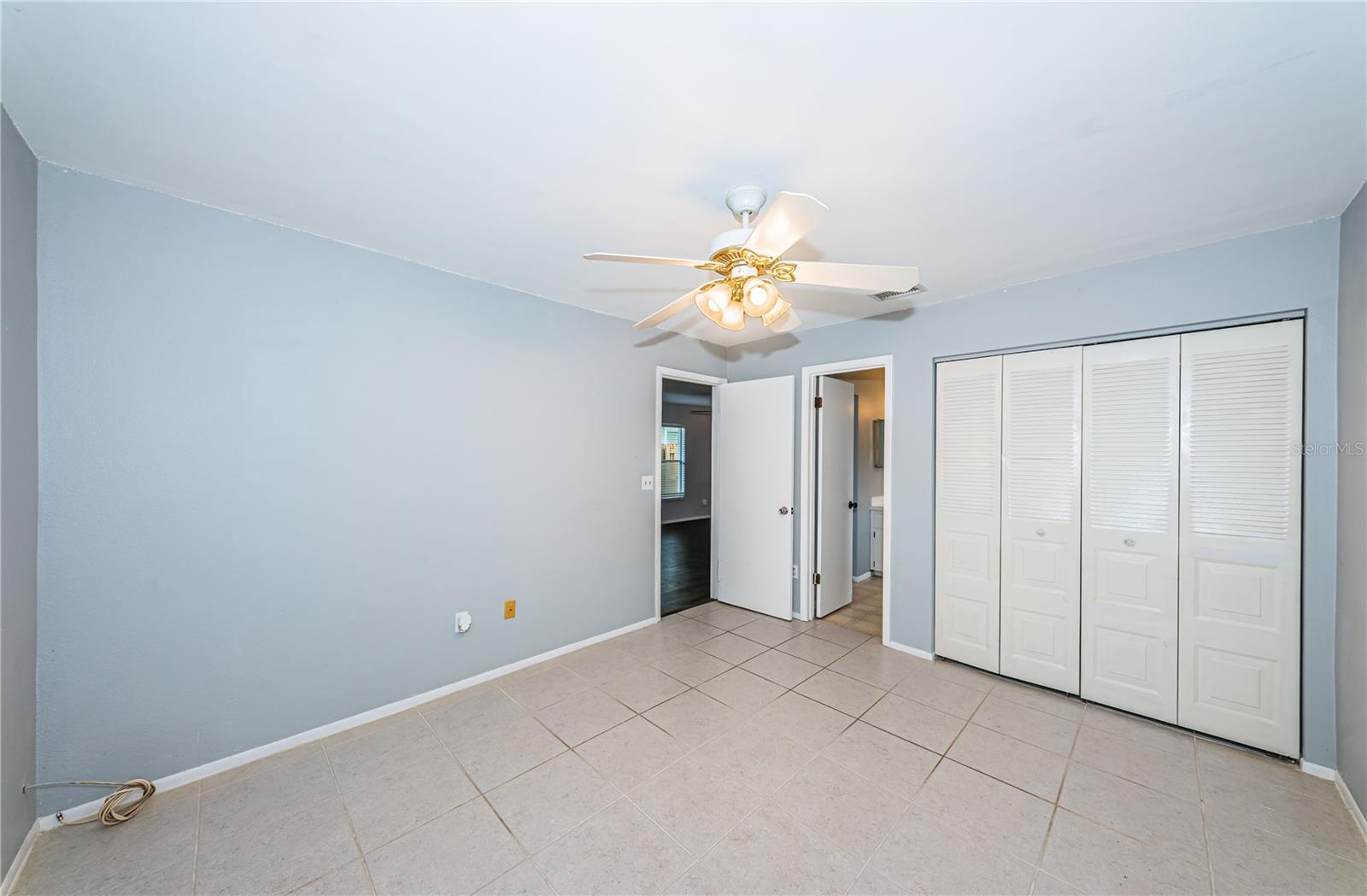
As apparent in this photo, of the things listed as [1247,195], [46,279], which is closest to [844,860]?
[1247,195]

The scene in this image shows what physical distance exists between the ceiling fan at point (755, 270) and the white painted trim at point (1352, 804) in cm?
252

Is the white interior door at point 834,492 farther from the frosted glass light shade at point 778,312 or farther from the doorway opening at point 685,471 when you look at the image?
the doorway opening at point 685,471

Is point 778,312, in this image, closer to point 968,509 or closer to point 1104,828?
point 968,509

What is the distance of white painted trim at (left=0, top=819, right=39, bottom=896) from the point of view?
1.48 m

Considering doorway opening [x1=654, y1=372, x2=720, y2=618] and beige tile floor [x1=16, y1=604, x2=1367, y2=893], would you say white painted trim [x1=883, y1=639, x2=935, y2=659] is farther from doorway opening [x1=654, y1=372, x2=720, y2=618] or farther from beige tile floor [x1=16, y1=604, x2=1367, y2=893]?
doorway opening [x1=654, y1=372, x2=720, y2=618]

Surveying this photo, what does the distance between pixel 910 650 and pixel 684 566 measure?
2.94m

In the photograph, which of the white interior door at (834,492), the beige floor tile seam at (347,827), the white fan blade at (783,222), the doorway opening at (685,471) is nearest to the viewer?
the white fan blade at (783,222)

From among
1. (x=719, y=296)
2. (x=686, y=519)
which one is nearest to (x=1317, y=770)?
(x=719, y=296)

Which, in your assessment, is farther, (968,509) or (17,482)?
(968,509)

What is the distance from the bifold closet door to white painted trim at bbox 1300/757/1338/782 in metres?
1.17

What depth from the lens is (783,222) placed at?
1.46 meters

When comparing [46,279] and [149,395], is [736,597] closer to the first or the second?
[149,395]

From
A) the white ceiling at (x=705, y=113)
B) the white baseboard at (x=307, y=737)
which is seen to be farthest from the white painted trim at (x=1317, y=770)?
the white baseboard at (x=307, y=737)

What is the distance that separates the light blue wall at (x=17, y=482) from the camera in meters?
1.47
